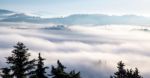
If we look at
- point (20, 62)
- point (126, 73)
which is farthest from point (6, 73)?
point (126, 73)

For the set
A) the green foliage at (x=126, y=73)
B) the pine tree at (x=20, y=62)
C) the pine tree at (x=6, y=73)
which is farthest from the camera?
the green foliage at (x=126, y=73)

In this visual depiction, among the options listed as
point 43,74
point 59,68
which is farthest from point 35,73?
point 59,68

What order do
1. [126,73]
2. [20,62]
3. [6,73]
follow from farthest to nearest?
[126,73]
[6,73]
[20,62]

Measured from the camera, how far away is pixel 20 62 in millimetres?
29141

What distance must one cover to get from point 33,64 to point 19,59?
3.65 ft

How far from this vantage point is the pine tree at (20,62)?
29.1 meters

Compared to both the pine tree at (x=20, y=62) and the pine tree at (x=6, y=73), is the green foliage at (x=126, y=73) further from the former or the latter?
the pine tree at (x=6, y=73)

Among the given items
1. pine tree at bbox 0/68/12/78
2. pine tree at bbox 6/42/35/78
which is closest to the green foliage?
pine tree at bbox 6/42/35/78

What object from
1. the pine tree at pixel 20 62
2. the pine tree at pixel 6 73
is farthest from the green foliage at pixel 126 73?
the pine tree at pixel 6 73

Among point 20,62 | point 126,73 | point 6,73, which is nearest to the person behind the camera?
point 20,62

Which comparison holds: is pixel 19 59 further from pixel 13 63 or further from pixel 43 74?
pixel 43 74

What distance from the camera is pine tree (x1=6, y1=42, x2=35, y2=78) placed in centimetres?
2912

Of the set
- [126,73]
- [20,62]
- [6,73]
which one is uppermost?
[20,62]

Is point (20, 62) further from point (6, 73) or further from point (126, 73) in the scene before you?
point (126, 73)
